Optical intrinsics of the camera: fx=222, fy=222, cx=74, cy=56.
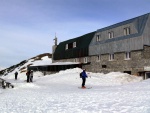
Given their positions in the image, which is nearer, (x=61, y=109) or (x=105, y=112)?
(x=105, y=112)

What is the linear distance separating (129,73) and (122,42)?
4.84 meters

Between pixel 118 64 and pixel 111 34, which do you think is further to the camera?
pixel 111 34

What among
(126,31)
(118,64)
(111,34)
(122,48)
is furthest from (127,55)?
(111,34)

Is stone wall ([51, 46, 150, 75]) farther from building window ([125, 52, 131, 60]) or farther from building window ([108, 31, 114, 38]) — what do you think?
building window ([108, 31, 114, 38])

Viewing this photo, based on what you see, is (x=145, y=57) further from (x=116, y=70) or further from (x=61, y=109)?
(x=61, y=109)

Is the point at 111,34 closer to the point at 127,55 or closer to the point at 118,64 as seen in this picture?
the point at 127,55

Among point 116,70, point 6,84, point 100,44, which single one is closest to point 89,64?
point 100,44

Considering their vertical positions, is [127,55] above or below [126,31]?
below

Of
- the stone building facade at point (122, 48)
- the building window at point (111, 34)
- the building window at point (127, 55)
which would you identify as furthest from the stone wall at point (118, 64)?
the building window at point (111, 34)

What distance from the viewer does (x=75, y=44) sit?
48.0 meters

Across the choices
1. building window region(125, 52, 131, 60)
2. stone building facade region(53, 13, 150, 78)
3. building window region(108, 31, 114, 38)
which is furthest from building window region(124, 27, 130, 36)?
building window region(125, 52, 131, 60)

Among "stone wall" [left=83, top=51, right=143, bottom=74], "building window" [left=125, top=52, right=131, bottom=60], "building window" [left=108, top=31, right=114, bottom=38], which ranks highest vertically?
"building window" [left=108, top=31, right=114, bottom=38]

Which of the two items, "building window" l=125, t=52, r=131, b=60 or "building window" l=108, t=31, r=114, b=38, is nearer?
"building window" l=125, t=52, r=131, b=60

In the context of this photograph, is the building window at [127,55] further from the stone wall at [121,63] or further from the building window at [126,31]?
the building window at [126,31]
